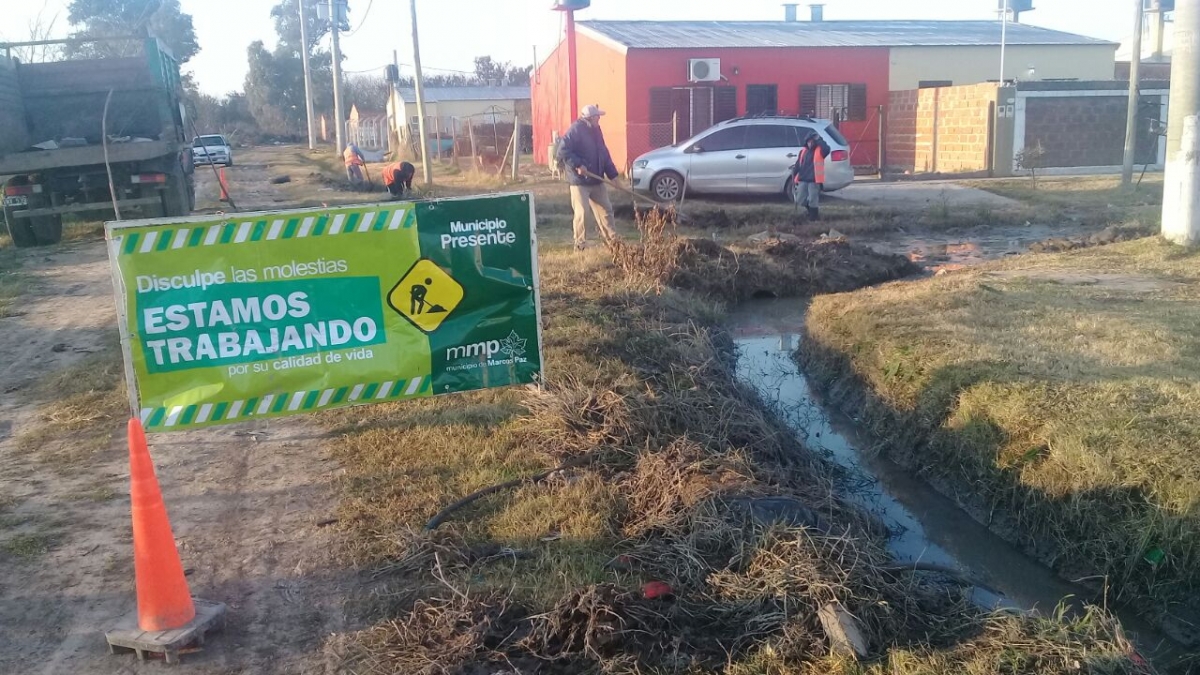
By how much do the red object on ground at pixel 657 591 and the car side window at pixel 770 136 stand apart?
615 inches

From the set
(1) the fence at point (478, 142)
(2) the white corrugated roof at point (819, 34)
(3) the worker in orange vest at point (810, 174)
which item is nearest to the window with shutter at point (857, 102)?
(2) the white corrugated roof at point (819, 34)

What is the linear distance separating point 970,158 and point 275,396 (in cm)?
2409

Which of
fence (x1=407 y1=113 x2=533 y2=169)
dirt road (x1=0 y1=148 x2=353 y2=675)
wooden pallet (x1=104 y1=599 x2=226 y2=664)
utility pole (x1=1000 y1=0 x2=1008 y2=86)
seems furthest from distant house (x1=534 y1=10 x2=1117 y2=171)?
wooden pallet (x1=104 y1=599 x2=226 y2=664)

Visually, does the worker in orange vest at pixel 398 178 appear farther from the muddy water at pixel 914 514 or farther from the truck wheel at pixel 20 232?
the muddy water at pixel 914 514

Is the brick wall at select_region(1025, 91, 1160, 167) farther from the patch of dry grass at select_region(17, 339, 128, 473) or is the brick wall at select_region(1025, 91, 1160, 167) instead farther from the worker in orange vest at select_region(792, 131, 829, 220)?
the patch of dry grass at select_region(17, 339, 128, 473)

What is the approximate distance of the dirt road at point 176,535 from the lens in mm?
3846

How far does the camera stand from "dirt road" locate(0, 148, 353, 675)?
385 centimetres

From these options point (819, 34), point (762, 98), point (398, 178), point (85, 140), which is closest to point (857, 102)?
point (762, 98)

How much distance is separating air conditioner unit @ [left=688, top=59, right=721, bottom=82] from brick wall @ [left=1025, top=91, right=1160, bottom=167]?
25.6 feet

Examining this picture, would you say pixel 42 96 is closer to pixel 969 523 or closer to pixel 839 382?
pixel 839 382

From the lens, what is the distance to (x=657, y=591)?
392cm

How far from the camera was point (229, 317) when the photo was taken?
5.39 m

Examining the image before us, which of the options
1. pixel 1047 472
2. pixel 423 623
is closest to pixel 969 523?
pixel 1047 472

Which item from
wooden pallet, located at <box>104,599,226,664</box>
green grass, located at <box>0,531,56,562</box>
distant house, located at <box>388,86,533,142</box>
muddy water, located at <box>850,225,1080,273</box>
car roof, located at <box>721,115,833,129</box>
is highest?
distant house, located at <box>388,86,533,142</box>
